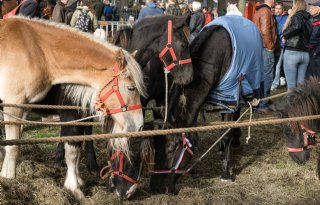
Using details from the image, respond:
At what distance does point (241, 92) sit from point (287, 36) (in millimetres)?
2433

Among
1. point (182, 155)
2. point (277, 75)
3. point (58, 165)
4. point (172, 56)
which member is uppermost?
point (172, 56)

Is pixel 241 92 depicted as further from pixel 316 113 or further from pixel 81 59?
pixel 81 59

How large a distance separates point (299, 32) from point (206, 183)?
3.22m

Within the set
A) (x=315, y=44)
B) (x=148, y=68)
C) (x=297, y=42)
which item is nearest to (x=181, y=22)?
(x=148, y=68)

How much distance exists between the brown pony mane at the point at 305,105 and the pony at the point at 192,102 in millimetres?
800

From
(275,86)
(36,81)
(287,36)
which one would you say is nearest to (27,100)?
(36,81)

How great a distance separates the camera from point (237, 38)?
4914 mm

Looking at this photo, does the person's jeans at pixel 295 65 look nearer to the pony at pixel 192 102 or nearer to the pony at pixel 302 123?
the pony at pixel 192 102

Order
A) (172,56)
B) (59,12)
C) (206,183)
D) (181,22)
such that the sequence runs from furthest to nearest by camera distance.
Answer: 1. (59,12)
2. (206,183)
3. (181,22)
4. (172,56)

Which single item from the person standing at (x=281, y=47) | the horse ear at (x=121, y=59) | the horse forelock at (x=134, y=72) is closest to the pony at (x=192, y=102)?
the horse forelock at (x=134, y=72)

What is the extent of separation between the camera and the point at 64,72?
12.6 feet

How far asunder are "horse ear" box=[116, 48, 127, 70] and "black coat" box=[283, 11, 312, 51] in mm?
3960

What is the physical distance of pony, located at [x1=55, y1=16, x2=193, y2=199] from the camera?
155 inches

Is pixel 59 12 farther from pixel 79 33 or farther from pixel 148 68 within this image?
pixel 79 33
